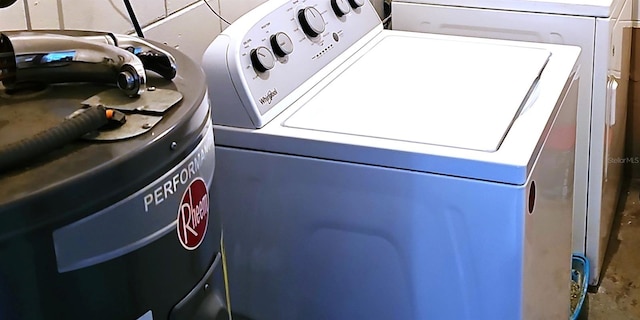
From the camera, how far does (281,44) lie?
150 centimetres

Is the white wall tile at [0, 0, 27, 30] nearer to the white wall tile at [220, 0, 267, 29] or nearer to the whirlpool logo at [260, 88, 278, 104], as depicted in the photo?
the whirlpool logo at [260, 88, 278, 104]

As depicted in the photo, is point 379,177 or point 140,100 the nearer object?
point 140,100

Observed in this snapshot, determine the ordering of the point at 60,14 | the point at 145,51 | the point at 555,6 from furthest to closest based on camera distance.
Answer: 1. the point at 555,6
2. the point at 60,14
3. the point at 145,51

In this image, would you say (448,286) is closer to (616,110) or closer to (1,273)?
(1,273)

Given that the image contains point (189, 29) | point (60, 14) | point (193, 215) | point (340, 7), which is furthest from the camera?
point (340, 7)

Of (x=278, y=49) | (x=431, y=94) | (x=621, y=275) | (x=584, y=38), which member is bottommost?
(x=621, y=275)

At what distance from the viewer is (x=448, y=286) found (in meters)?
1.35

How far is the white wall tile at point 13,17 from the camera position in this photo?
1.11 metres

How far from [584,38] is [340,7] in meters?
0.72

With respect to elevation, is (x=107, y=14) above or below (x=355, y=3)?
above

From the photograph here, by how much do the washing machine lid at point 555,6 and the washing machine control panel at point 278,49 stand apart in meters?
0.52

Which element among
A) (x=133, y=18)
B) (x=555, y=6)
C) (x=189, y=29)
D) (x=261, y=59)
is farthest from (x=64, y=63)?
(x=555, y=6)

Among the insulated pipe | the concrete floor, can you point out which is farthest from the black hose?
the concrete floor

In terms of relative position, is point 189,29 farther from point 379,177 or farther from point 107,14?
point 379,177
